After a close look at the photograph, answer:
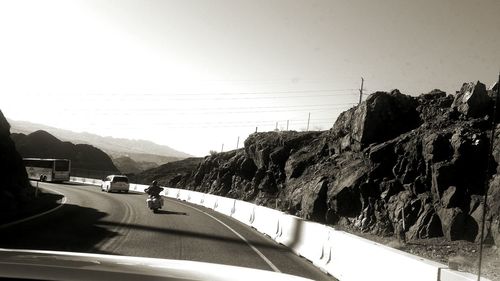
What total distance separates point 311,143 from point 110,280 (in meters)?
51.2

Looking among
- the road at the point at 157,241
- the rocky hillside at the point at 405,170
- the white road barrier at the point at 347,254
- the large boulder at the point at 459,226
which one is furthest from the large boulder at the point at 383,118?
the road at the point at 157,241

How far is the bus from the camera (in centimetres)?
6638

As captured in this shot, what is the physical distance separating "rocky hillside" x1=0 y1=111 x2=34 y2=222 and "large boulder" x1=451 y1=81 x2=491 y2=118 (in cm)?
2682

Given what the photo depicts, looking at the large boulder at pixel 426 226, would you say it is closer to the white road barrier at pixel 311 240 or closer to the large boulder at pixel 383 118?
the large boulder at pixel 383 118

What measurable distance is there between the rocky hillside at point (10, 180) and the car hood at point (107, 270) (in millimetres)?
16076

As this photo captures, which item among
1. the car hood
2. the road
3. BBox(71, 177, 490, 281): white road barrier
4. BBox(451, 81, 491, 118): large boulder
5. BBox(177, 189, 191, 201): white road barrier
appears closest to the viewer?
the car hood

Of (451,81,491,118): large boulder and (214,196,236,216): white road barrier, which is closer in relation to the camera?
(214,196,236,216): white road barrier

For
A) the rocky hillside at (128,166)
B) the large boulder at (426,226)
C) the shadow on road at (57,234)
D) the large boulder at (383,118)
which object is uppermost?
the large boulder at (383,118)

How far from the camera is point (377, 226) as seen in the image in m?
29.0

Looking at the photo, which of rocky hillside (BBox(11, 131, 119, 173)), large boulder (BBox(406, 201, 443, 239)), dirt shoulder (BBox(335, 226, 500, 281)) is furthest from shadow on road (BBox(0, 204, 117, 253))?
rocky hillside (BBox(11, 131, 119, 173))

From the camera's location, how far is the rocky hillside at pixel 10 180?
22497mm

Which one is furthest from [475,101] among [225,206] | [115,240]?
[115,240]

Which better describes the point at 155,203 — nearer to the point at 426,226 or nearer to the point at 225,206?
the point at 225,206

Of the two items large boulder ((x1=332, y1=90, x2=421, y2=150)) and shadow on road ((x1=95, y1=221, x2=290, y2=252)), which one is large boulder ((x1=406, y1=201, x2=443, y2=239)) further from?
shadow on road ((x1=95, y1=221, x2=290, y2=252))
